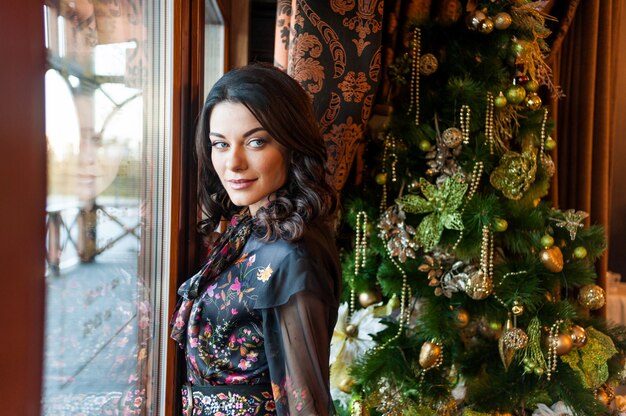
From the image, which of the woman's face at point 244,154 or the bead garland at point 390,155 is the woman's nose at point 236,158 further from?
the bead garland at point 390,155

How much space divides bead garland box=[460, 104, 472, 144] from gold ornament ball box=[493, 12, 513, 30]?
0.23m

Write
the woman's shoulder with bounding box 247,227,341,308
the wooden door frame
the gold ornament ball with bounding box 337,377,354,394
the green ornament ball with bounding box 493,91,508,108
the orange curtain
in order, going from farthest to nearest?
1. the orange curtain
2. the gold ornament ball with bounding box 337,377,354,394
3. the green ornament ball with bounding box 493,91,508,108
4. the woman's shoulder with bounding box 247,227,341,308
5. the wooden door frame

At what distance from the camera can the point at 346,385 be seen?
1480mm

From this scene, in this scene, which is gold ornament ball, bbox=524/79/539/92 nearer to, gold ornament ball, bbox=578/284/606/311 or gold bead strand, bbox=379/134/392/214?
gold bead strand, bbox=379/134/392/214

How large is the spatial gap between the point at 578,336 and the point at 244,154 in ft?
3.26

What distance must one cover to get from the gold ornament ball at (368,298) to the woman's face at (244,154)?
68 centimetres

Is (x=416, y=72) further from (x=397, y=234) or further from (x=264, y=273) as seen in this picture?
(x=264, y=273)

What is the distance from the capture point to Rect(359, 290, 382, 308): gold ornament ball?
5.04ft

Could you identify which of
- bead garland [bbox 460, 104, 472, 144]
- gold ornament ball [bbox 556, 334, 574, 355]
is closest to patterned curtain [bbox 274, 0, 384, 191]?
bead garland [bbox 460, 104, 472, 144]

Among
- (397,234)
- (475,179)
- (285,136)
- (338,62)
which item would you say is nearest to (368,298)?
(397,234)

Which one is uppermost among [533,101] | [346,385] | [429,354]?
[533,101]

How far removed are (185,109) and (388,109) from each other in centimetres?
67

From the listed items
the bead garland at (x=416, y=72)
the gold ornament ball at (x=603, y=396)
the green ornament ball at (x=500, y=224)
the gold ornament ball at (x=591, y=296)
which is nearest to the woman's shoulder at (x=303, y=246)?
the green ornament ball at (x=500, y=224)

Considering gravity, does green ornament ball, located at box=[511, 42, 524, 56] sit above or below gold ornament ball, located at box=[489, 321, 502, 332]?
above
